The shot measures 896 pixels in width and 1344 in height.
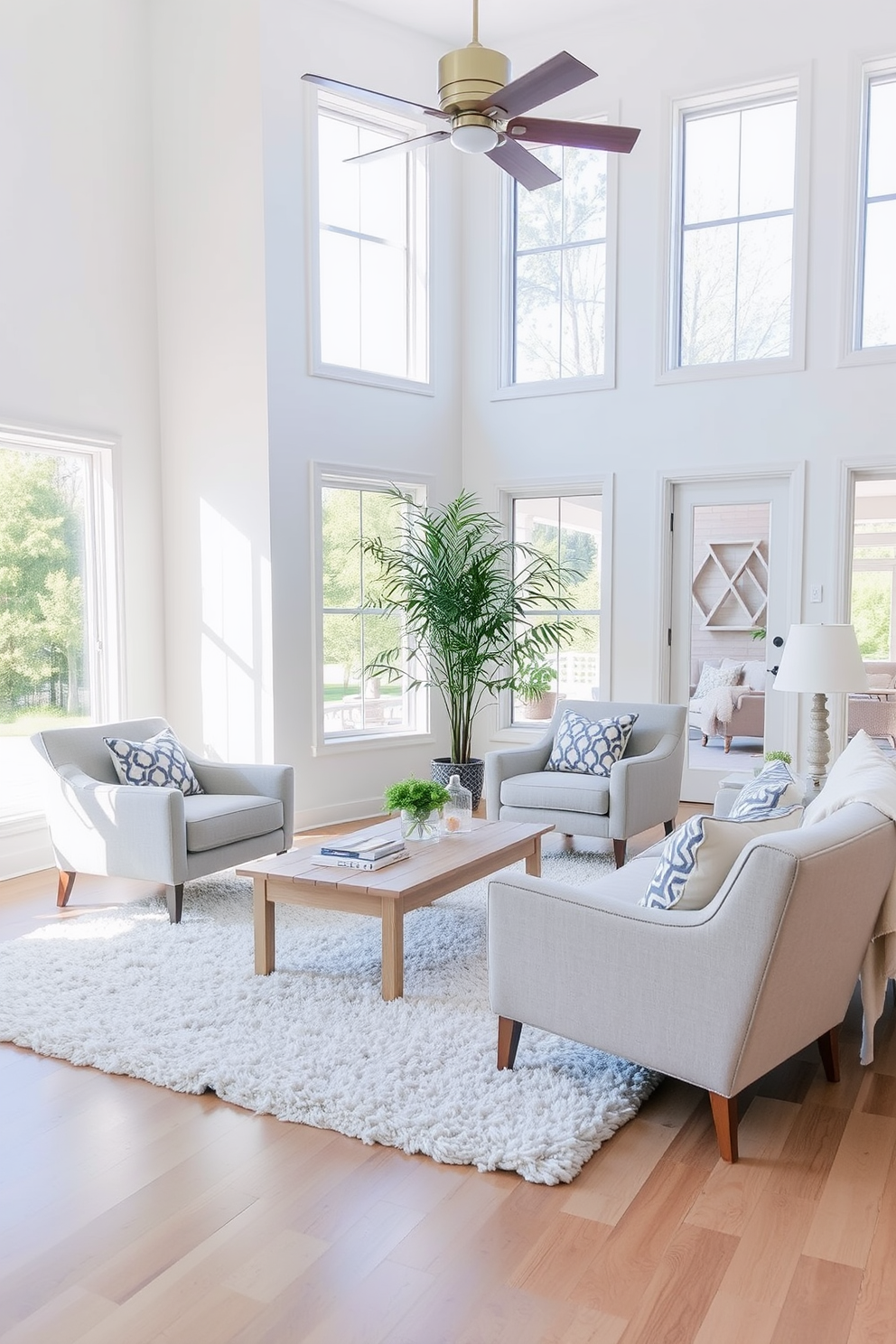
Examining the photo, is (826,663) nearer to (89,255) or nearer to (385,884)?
(385,884)

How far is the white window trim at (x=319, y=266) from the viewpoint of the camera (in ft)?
19.7

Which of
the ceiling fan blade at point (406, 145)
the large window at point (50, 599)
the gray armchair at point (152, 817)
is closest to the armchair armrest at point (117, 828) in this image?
the gray armchair at point (152, 817)

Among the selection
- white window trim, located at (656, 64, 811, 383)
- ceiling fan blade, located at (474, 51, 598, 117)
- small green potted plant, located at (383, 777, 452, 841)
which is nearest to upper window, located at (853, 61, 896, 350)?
white window trim, located at (656, 64, 811, 383)

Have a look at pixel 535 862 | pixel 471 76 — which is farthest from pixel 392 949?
pixel 471 76

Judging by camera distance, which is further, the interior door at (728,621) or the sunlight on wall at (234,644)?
the interior door at (728,621)

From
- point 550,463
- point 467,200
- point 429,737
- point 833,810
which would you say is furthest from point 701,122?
point 833,810

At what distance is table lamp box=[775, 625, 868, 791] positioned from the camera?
4.24 metres

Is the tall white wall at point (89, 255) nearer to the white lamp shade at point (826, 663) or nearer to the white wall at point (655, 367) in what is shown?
the white wall at point (655, 367)

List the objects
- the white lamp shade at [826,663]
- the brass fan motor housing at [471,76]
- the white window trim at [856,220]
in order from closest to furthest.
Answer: the brass fan motor housing at [471,76] < the white lamp shade at [826,663] < the white window trim at [856,220]

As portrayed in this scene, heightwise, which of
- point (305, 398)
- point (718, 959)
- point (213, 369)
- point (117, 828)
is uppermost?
point (213, 369)

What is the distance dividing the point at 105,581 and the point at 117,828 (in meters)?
2.01

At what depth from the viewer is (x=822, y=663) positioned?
4.26 meters

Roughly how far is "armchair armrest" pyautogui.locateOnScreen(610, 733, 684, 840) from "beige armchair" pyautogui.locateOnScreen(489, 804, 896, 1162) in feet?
6.90

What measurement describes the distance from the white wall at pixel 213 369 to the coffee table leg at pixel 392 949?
8.82ft
